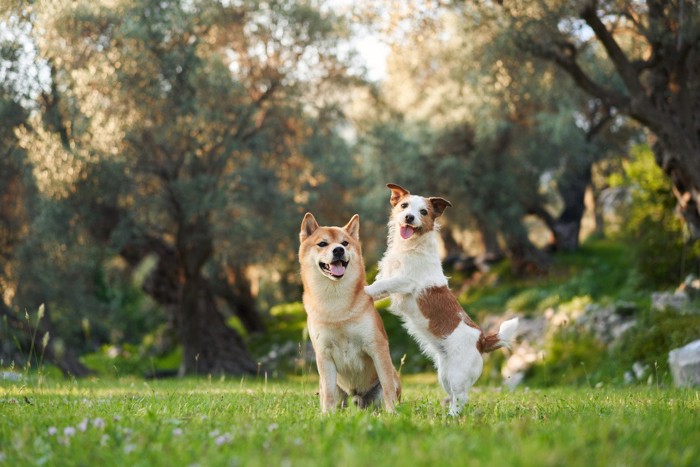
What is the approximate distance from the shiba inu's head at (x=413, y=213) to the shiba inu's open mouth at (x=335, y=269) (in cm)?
88

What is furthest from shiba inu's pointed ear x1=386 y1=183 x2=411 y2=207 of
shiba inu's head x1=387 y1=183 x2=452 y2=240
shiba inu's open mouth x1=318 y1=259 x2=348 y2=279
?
shiba inu's open mouth x1=318 y1=259 x2=348 y2=279

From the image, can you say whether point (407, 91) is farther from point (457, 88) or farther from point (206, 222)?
point (206, 222)

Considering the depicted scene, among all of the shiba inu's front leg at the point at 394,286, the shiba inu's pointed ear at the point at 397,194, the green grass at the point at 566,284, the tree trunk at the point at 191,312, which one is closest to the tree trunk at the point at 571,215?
the green grass at the point at 566,284

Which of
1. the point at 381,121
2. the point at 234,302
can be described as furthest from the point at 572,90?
the point at 234,302

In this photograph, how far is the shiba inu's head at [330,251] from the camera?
7.12 m

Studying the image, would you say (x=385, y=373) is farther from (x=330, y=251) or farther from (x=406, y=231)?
(x=406, y=231)

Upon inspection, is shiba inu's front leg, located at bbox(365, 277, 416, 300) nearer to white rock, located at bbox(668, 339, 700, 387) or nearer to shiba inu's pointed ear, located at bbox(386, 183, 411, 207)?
shiba inu's pointed ear, located at bbox(386, 183, 411, 207)

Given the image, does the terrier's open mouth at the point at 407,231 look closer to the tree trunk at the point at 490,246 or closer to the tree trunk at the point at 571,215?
the tree trunk at the point at 490,246

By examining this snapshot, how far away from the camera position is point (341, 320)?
23.2 feet

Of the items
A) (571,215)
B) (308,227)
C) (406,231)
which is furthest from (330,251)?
(571,215)

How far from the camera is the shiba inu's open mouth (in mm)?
7113

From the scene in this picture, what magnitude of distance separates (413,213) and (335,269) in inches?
44.6

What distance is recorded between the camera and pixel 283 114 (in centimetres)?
2033

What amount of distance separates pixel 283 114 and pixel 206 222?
3597mm
